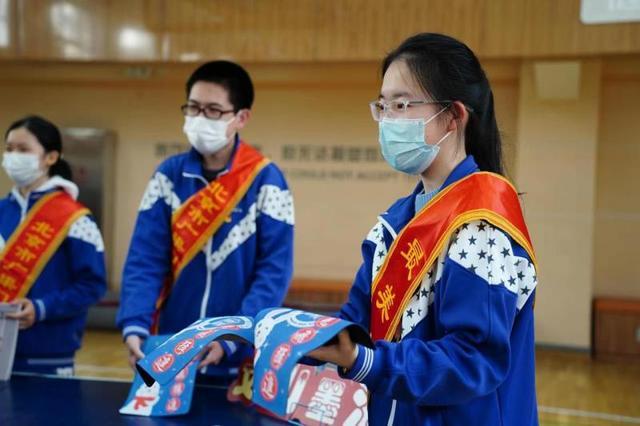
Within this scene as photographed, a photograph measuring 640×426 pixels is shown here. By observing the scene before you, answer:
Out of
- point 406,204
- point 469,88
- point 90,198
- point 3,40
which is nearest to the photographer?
point 469,88

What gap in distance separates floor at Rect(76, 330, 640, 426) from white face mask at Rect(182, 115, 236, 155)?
3.00 meters

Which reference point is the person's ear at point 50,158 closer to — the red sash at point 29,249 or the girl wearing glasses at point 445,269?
the red sash at point 29,249

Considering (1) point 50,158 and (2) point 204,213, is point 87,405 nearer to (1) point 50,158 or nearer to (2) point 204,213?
(2) point 204,213

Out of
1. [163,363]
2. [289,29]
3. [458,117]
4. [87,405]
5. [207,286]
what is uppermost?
[289,29]

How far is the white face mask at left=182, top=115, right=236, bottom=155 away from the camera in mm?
2094

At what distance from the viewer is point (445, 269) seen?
1.08m

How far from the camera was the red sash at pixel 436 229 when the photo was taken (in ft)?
3.55

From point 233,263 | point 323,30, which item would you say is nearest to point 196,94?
point 233,263

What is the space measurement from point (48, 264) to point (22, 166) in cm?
36

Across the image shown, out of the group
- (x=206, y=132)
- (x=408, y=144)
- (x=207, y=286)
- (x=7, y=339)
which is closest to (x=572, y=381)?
(x=207, y=286)

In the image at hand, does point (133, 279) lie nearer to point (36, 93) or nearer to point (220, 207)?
point (220, 207)

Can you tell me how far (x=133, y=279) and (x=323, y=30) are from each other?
4145 mm

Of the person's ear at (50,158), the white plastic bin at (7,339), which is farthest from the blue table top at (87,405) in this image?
the person's ear at (50,158)

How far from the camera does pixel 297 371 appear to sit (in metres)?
1.74
